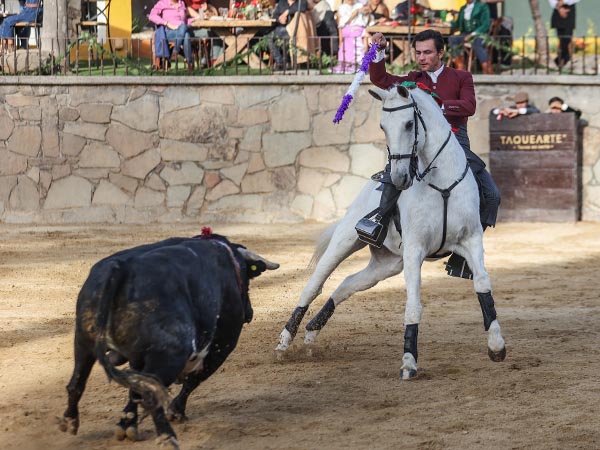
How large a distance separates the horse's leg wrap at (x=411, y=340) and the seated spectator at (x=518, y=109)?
9521 millimetres

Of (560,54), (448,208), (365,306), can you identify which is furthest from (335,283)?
(560,54)

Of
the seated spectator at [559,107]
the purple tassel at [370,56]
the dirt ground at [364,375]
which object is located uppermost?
the purple tassel at [370,56]

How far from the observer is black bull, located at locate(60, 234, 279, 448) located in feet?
16.6

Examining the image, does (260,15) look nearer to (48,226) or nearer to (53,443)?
(48,226)

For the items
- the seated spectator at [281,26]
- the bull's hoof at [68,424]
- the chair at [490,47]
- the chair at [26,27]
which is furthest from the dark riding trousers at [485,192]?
the chair at [26,27]

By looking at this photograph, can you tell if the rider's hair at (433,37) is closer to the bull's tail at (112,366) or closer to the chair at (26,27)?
the bull's tail at (112,366)

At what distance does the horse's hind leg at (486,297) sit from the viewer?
24.3ft

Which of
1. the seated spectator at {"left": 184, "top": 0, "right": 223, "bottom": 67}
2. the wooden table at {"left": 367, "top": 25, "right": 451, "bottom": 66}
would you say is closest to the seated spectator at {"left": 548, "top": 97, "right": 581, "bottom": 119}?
the wooden table at {"left": 367, "top": 25, "right": 451, "bottom": 66}

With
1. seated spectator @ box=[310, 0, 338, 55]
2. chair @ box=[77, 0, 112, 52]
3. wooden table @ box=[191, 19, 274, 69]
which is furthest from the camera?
chair @ box=[77, 0, 112, 52]

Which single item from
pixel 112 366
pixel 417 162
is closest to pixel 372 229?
pixel 417 162

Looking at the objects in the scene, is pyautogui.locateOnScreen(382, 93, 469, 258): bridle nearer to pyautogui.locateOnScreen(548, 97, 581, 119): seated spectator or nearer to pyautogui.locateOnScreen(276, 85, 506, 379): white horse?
pyautogui.locateOnScreen(276, 85, 506, 379): white horse

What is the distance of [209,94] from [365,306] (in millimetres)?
7072

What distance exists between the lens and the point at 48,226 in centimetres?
1614

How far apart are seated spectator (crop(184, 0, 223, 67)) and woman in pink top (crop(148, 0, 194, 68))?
0.22 meters
